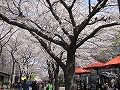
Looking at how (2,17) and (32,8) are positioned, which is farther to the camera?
(32,8)

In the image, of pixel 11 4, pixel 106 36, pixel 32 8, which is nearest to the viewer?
pixel 11 4

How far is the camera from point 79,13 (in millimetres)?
19625

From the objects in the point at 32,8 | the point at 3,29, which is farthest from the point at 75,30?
the point at 3,29

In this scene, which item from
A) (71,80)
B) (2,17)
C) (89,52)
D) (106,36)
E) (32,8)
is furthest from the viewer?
(89,52)

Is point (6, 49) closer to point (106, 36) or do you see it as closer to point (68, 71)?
point (106, 36)

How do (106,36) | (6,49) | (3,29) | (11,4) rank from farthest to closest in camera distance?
(6,49)
(3,29)
(106,36)
(11,4)

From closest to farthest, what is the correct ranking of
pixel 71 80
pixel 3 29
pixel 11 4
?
pixel 71 80 < pixel 11 4 < pixel 3 29

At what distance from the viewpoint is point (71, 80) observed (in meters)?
12.1

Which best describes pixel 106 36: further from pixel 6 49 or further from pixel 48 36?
pixel 6 49

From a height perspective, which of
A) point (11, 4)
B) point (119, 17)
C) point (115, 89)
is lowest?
point (115, 89)

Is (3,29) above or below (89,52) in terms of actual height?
above

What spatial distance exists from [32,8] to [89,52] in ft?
33.0

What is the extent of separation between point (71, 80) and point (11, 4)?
6.18 meters

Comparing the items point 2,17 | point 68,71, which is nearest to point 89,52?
point 68,71
